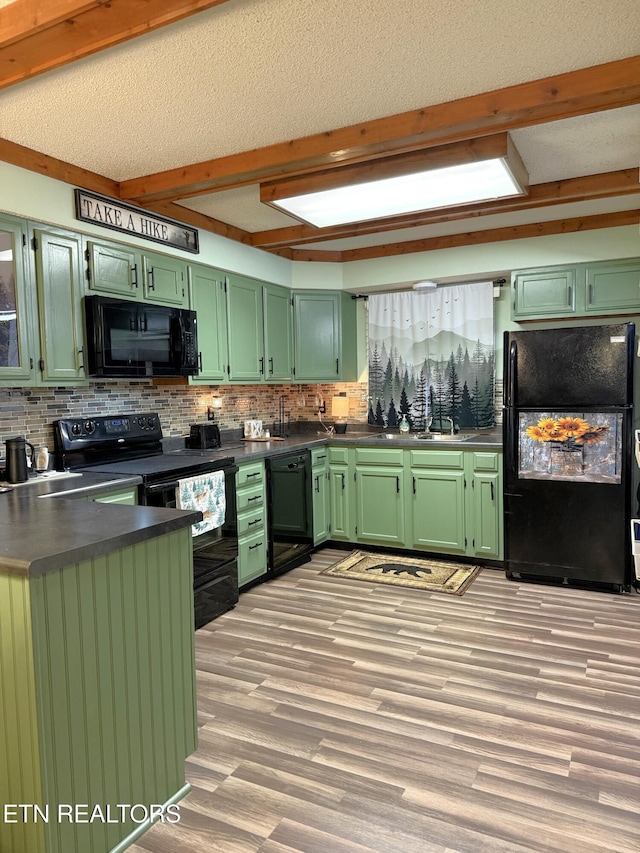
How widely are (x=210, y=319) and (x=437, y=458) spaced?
193 centimetres

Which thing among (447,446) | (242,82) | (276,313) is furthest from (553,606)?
(242,82)

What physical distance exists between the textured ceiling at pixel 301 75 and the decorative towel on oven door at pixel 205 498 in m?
1.72

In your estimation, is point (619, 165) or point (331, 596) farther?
point (331, 596)

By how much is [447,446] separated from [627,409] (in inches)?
47.6

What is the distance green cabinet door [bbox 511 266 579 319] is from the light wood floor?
6.78 ft

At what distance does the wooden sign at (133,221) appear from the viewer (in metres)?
3.18

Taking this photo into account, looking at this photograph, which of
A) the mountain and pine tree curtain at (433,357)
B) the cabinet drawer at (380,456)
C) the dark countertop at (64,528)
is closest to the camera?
the dark countertop at (64,528)

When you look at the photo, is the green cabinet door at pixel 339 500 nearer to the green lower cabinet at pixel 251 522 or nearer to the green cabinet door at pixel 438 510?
the green cabinet door at pixel 438 510

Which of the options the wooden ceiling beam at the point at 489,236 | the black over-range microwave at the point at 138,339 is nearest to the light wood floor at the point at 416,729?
the black over-range microwave at the point at 138,339

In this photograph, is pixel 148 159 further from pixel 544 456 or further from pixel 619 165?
pixel 544 456

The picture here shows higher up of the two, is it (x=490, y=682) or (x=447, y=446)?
(x=447, y=446)

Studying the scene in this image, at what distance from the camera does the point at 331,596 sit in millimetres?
3842

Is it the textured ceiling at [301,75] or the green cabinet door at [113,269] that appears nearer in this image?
the textured ceiling at [301,75]

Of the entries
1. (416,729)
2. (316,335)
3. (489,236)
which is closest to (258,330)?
(316,335)
